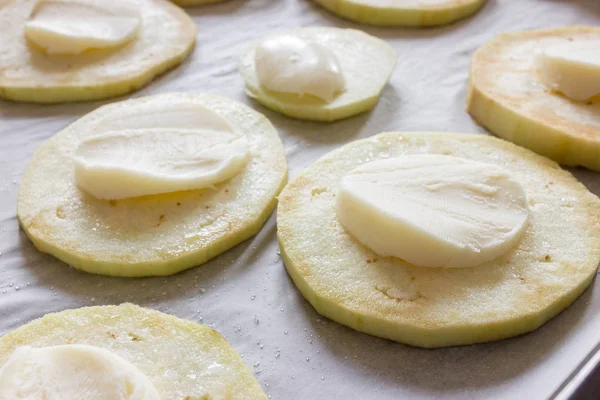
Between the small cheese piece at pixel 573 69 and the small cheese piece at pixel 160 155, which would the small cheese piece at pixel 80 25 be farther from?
the small cheese piece at pixel 573 69

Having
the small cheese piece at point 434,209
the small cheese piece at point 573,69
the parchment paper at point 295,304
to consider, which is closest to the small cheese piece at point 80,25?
the parchment paper at point 295,304

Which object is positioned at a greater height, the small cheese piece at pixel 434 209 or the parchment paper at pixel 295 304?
the small cheese piece at pixel 434 209

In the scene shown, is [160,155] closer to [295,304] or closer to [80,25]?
[295,304]

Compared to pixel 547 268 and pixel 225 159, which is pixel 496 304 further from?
pixel 225 159

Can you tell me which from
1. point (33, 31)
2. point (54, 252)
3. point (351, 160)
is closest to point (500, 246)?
point (351, 160)

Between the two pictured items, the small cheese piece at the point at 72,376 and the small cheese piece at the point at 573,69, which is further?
the small cheese piece at the point at 573,69

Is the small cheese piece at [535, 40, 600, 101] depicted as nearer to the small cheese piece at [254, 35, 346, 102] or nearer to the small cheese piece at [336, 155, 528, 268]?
the small cheese piece at [336, 155, 528, 268]

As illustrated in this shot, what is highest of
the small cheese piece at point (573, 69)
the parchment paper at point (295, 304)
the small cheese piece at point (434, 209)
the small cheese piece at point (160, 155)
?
the small cheese piece at point (573, 69)
